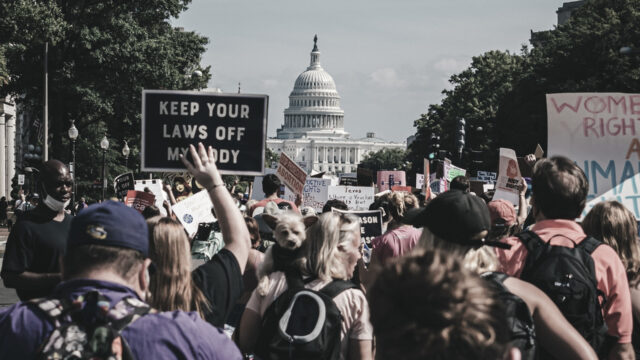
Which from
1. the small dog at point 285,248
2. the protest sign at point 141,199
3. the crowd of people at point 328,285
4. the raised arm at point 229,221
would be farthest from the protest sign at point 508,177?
the raised arm at point 229,221

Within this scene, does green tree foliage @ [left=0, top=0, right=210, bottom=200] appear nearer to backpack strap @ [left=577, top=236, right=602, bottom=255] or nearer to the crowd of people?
the crowd of people

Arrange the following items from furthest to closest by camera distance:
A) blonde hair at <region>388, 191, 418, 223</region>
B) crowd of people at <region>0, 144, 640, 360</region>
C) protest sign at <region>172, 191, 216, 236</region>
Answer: protest sign at <region>172, 191, 216, 236</region>
blonde hair at <region>388, 191, 418, 223</region>
crowd of people at <region>0, 144, 640, 360</region>

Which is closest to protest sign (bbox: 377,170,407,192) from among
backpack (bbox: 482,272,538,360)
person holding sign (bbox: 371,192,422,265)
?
person holding sign (bbox: 371,192,422,265)

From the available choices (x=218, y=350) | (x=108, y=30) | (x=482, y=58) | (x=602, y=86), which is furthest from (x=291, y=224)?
(x=482, y=58)

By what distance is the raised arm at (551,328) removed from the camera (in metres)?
3.16

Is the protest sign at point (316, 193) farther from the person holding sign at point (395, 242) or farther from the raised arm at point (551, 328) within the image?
the raised arm at point (551, 328)

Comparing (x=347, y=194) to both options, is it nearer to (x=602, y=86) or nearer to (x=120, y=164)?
(x=602, y=86)

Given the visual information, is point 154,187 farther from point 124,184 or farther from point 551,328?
point 551,328

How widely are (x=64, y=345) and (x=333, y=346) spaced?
5.71 ft

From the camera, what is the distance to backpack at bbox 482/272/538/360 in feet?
9.94

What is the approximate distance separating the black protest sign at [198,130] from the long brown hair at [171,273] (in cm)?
125

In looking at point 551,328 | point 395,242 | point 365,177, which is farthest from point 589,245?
point 365,177

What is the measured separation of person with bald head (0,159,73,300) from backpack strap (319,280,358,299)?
156cm

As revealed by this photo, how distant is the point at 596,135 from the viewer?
251 inches
